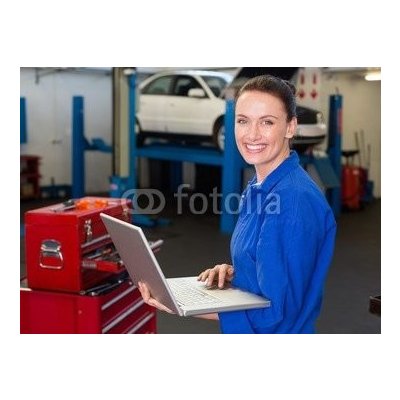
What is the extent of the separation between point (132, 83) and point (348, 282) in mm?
3483

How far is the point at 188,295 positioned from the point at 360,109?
9277 mm

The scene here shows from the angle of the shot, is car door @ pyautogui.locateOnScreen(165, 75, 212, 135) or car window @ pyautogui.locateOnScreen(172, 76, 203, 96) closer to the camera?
car door @ pyautogui.locateOnScreen(165, 75, 212, 135)

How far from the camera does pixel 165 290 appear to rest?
171cm

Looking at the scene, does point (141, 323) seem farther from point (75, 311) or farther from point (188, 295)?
point (188, 295)

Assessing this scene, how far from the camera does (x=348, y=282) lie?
196 inches

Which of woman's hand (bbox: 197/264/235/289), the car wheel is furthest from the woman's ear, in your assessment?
the car wheel

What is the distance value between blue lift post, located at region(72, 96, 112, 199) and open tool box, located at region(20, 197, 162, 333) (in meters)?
5.72

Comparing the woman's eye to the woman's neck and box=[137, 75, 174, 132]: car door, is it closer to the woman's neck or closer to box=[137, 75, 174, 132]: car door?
the woman's neck

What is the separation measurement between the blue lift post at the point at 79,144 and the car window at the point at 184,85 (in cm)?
162

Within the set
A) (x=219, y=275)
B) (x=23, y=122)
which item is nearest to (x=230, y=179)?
(x=23, y=122)

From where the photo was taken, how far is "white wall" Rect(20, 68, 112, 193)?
9.45 m

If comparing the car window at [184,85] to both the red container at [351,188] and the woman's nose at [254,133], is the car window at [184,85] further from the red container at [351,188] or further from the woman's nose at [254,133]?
the woman's nose at [254,133]

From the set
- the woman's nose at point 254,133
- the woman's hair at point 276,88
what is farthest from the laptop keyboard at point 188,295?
the woman's hair at point 276,88

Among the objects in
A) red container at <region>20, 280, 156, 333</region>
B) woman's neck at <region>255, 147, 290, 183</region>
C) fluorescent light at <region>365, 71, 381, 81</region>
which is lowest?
red container at <region>20, 280, 156, 333</region>
